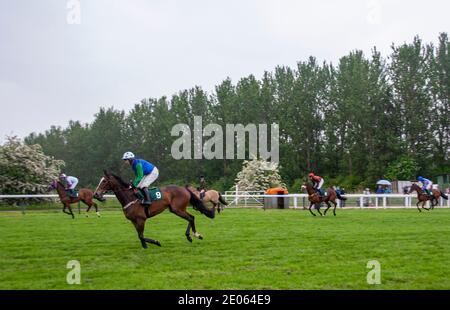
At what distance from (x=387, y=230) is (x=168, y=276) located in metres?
9.13

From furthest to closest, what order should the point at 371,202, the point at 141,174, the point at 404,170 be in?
the point at 404,170 → the point at 371,202 → the point at 141,174

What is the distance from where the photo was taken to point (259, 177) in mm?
45844

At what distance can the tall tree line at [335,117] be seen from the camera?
5003cm

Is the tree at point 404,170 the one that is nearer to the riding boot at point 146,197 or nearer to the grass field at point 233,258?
the grass field at point 233,258

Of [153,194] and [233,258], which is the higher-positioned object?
[153,194]

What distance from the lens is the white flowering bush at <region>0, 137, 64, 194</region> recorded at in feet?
119

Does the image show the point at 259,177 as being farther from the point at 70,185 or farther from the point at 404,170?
the point at 70,185

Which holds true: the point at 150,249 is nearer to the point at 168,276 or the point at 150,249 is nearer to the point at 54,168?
the point at 168,276

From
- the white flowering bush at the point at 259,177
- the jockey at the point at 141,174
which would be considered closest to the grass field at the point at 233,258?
the jockey at the point at 141,174
